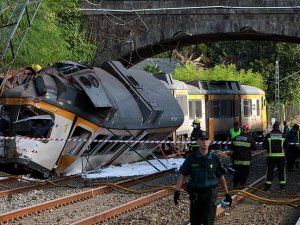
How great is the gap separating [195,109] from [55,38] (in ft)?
23.0

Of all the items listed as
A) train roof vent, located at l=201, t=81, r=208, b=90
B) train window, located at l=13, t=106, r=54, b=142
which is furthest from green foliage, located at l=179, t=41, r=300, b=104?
train window, located at l=13, t=106, r=54, b=142

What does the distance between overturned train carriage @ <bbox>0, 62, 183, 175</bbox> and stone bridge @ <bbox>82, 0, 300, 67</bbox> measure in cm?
1119

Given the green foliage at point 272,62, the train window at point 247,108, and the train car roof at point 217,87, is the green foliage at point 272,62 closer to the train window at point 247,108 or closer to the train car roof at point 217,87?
the train window at point 247,108

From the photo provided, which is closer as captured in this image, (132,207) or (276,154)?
(132,207)

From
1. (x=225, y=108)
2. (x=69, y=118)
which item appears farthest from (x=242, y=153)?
(x=225, y=108)

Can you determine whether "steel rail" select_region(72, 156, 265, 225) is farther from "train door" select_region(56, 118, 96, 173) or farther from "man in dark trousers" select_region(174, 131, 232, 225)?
"train door" select_region(56, 118, 96, 173)

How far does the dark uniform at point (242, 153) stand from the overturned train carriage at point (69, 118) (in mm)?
3929

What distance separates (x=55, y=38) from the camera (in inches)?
1147

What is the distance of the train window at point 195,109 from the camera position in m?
30.2

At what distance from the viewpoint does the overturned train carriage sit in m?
17.2

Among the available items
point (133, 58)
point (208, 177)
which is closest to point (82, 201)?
point (208, 177)

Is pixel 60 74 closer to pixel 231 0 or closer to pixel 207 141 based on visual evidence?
pixel 207 141

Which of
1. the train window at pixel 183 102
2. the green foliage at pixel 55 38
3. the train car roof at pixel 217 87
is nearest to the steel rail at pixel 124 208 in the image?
the train window at pixel 183 102

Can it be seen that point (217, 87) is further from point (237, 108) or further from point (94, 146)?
point (94, 146)
